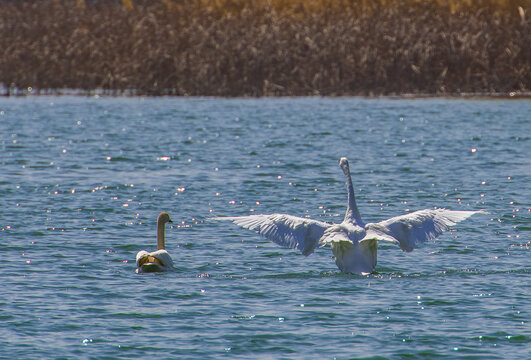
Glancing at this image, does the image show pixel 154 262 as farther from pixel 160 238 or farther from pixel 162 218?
pixel 162 218

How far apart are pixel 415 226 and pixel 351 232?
1.00m

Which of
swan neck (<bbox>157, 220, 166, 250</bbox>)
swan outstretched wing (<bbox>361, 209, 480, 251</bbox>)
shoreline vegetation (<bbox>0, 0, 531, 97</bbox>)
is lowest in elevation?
swan neck (<bbox>157, 220, 166, 250</bbox>)

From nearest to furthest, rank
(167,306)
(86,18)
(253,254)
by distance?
(167,306), (253,254), (86,18)

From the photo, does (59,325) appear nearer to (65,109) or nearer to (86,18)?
(65,109)

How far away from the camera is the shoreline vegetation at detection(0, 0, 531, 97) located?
1650 inches

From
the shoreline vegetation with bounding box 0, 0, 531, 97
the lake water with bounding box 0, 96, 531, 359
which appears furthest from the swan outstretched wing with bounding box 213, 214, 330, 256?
the shoreline vegetation with bounding box 0, 0, 531, 97

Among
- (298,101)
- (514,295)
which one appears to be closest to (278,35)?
(298,101)

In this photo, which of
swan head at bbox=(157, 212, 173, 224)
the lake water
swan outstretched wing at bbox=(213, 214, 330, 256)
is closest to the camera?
the lake water

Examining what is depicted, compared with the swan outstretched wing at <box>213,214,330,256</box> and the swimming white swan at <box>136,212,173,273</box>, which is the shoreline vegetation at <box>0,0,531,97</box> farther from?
the swimming white swan at <box>136,212,173,273</box>

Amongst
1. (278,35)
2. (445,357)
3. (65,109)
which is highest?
(278,35)

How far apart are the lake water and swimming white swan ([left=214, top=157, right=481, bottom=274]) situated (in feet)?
1.04

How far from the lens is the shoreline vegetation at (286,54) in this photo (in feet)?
137

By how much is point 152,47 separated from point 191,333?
34.5 m

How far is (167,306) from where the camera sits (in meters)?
12.6
